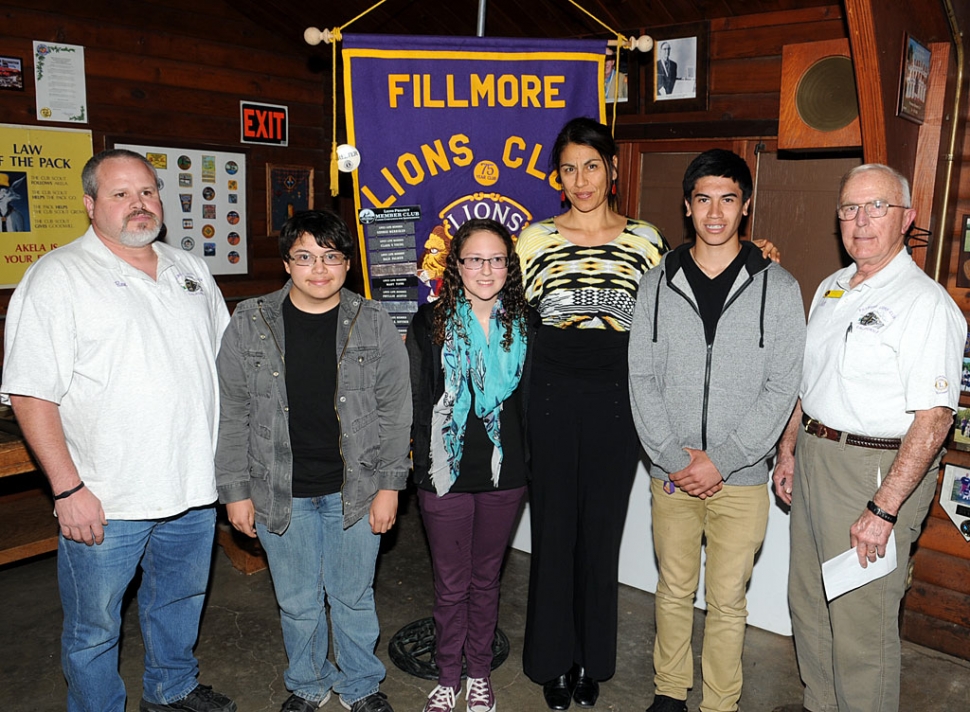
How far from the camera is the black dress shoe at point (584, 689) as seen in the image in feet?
8.80

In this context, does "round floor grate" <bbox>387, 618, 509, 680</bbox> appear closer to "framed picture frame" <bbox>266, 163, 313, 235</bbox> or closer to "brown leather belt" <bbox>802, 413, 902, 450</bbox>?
"brown leather belt" <bbox>802, 413, 902, 450</bbox>

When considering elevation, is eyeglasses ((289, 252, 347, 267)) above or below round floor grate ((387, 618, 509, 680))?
above

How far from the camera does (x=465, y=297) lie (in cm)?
242

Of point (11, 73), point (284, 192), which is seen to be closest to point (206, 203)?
point (284, 192)

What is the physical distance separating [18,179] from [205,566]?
2506 mm

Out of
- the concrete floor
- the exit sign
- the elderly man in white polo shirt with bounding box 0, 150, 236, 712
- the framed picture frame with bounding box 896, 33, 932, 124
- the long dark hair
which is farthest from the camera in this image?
the exit sign

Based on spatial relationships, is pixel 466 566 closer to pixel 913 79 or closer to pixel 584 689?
pixel 584 689

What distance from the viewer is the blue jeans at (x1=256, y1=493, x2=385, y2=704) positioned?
2.37m

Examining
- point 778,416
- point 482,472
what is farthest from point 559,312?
point 778,416

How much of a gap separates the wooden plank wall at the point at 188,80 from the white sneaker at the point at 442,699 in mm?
2938

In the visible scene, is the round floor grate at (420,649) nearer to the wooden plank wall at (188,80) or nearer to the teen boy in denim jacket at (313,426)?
the teen boy in denim jacket at (313,426)

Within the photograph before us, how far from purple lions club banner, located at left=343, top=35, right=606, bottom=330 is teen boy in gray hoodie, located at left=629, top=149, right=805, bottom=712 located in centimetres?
93

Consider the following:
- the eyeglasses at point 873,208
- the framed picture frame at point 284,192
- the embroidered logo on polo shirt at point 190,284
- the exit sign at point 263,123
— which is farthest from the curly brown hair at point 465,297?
the exit sign at point 263,123

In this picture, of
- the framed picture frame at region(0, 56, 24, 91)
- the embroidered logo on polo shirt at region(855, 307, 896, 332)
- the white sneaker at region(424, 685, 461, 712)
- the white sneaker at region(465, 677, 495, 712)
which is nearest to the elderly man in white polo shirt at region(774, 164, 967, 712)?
the embroidered logo on polo shirt at region(855, 307, 896, 332)
